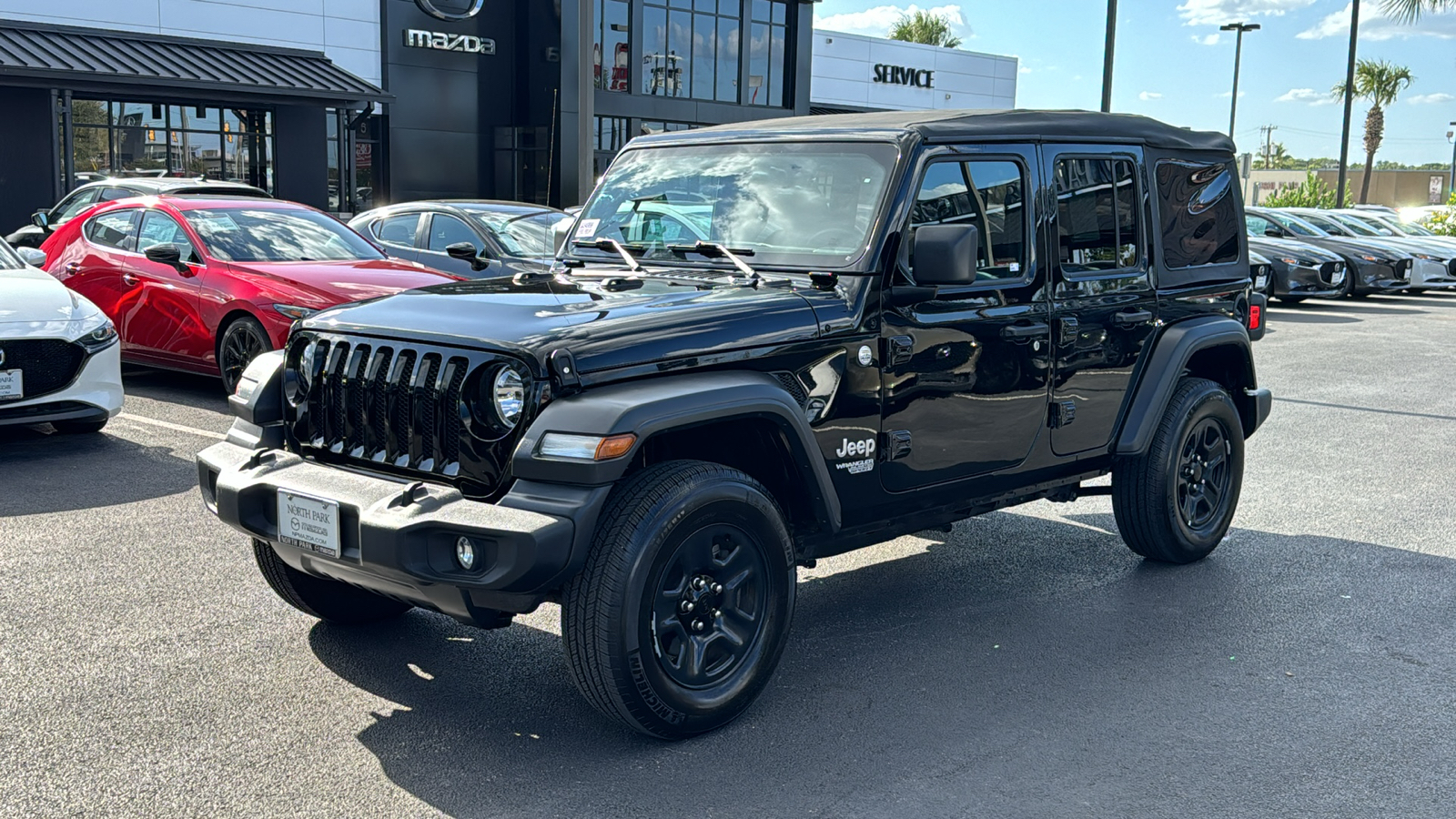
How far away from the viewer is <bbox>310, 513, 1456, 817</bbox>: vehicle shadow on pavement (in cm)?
369

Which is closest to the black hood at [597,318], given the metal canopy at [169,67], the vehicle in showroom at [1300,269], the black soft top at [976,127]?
the black soft top at [976,127]

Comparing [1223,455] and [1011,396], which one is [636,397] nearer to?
[1011,396]

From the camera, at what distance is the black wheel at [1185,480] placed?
5.84 meters

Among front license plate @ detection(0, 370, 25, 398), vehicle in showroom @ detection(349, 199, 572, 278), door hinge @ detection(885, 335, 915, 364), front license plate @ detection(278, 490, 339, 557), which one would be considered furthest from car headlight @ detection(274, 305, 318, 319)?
door hinge @ detection(885, 335, 915, 364)

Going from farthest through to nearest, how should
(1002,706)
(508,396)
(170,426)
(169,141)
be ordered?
(169,141) < (170,426) < (1002,706) < (508,396)

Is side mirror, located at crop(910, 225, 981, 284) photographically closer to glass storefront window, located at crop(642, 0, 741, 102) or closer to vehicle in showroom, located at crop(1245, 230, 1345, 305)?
vehicle in showroom, located at crop(1245, 230, 1345, 305)

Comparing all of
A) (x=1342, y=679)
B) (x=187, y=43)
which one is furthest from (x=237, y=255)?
(x=187, y=43)

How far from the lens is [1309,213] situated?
2545 cm

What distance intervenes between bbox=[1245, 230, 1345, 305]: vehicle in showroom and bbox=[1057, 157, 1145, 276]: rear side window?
16465 mm

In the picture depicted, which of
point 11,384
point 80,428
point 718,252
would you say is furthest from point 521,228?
point 718,252

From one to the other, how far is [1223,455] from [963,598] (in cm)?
162

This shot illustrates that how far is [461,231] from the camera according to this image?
12422mm

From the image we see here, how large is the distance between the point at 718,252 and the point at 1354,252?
21493mm

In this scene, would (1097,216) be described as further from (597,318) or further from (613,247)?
(597,318)
